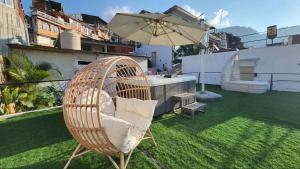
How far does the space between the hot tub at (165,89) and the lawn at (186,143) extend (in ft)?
1.01

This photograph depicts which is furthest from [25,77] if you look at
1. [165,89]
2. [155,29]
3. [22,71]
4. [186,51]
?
[186,51]

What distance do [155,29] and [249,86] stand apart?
243 inches

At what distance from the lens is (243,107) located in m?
5.79

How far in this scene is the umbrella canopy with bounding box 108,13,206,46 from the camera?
4141 millimetres

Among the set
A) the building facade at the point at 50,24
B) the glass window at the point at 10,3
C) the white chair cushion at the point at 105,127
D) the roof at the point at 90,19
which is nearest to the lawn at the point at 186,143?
the white chair cushion at the point at 105,127

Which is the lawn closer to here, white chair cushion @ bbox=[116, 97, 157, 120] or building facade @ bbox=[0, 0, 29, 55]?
white chair cushion @ bbox=[116, 97, 157, 120]

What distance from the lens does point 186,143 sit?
3225 mm

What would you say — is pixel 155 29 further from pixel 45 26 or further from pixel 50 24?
pixel 50 24

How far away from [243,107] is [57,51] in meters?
8.08

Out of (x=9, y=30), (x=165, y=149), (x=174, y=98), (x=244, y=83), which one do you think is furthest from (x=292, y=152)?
(x=9, y=30)

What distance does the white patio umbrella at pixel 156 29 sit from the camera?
13.6 ft

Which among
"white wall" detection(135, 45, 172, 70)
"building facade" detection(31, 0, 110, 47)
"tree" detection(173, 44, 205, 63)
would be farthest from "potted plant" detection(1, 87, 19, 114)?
"tree" detection(173, 44, 205, 63)

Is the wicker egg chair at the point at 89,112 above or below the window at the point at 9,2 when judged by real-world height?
below

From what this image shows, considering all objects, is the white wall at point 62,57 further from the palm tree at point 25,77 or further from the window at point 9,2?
the window at point 9,2
